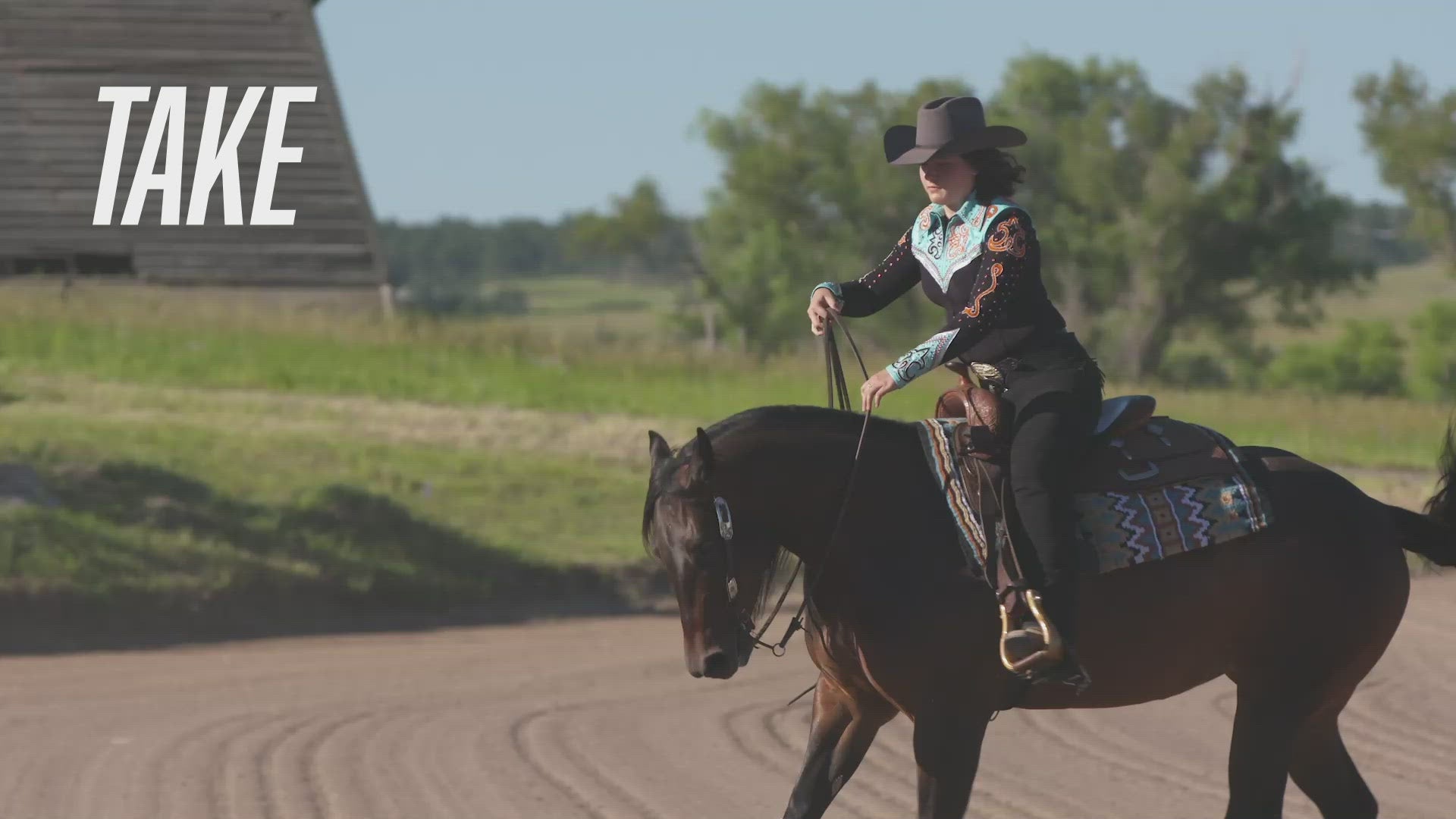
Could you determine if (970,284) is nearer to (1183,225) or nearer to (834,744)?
(834,744)

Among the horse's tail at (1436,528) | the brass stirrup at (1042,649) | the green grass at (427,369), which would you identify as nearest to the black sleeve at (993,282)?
the brass stirrup at (1042,649)

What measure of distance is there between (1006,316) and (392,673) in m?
7.39

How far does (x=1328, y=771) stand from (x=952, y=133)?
8.60 feet

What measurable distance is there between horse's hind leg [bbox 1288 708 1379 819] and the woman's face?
87.5 inches

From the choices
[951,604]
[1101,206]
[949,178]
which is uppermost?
[1101,206]

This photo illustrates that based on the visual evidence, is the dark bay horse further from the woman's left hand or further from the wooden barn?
the wooden barn

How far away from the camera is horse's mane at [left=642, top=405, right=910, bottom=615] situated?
573 cm

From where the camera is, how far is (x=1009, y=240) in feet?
19.5

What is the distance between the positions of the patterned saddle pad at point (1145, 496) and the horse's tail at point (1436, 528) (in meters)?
0.71

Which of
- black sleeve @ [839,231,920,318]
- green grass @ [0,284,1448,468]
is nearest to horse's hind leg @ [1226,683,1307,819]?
black sleeve @ [839,231,920,318]

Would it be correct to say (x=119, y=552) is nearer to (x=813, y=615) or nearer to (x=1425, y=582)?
(x=813, y=615)

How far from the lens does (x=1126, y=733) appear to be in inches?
398

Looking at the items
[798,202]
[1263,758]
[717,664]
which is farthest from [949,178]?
[798,202]

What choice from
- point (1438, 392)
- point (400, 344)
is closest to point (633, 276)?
point (1438, 392)
